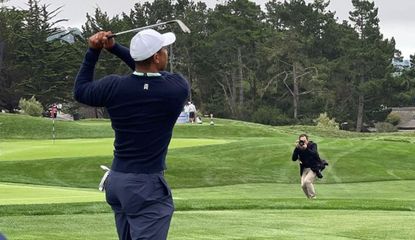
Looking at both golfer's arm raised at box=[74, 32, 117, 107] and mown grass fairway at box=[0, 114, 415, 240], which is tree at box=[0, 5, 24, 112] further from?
golfer's arm raised at box=[74, 32, 117, 107]

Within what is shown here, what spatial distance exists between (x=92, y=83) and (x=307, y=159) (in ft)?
52.5

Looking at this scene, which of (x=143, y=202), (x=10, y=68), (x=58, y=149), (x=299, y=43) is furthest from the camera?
(x=299, y=43)

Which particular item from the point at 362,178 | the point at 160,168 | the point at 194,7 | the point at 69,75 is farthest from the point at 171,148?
the point at 194,7

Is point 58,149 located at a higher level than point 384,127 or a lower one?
higher

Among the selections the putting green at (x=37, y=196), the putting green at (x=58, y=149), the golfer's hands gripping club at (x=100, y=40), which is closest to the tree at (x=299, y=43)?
the putting green at (x=58, y=149)

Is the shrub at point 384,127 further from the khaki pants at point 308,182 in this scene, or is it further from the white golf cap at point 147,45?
the white golf cap at point 147,45

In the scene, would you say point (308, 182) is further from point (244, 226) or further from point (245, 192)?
point (244, 226)

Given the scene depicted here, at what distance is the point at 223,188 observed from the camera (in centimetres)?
2680

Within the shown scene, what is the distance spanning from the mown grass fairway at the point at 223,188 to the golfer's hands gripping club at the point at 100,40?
4.95 meters

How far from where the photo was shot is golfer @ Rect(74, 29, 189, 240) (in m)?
6.12

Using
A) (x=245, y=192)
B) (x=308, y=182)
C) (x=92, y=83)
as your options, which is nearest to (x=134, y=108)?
(x=92, y=83)

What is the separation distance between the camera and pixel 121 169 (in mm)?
6199

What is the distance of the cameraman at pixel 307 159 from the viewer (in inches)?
838

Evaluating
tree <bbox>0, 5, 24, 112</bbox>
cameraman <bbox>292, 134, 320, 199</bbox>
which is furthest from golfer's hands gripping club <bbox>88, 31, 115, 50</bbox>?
tree <bbox>0, 5, 24, 112</bbox>
